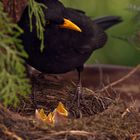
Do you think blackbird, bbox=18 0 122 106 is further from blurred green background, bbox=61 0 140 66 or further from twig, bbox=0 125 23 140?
blurred green background, bbox=61 0 140 66

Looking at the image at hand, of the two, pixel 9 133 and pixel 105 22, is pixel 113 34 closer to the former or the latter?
pixel 105 22

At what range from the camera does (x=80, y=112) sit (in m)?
3.85

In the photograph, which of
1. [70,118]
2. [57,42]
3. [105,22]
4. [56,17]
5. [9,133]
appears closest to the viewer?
[9,133]

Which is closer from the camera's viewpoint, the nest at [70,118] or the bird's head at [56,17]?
the nest at [70,118]

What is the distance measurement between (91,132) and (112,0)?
4.86 m

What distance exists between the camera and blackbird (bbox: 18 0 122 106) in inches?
146

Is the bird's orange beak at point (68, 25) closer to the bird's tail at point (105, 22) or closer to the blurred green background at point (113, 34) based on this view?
the bird's tail at point (105, 22)

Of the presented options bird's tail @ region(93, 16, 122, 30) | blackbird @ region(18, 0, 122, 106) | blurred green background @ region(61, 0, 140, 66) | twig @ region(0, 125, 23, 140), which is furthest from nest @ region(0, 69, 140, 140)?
blurred green background @ region(61, 0, 140, 66)

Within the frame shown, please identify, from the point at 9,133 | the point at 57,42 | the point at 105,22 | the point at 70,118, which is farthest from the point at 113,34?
the point at 9,133

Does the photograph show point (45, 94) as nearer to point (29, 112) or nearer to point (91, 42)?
point (29, 112)

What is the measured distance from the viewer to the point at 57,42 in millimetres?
3801

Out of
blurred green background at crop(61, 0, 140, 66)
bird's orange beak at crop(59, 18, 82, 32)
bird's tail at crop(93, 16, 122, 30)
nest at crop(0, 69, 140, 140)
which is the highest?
bird's orange beak at crop(59, 18, 82, 32)

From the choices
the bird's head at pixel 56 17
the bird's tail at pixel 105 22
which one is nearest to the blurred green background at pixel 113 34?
the bird's tail at pixel 105 22

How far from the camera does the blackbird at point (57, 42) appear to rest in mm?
3697
